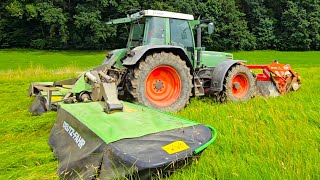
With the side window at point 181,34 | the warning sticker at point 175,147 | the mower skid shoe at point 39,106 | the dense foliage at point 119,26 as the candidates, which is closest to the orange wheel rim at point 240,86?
the side window at point 181,34

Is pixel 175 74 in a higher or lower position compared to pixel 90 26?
lower

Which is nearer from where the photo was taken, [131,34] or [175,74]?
[175,74]

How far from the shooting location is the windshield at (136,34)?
584cm

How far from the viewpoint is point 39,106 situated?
16.9 feet

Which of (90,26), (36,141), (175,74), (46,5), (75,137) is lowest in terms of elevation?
(36,141)

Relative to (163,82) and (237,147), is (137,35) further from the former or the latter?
(237,147)

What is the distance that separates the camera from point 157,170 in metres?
2.21

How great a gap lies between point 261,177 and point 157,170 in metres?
0.79

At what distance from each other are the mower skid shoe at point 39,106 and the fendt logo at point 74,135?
1962 mm

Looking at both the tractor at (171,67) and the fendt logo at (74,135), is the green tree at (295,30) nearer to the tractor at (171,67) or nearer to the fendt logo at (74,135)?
the tractor at (171,67)

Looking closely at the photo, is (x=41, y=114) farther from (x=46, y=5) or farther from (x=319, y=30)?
(x=319, y=30)

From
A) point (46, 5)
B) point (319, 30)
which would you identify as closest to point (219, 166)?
point (46, 5)

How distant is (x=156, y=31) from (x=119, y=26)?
1072 inches

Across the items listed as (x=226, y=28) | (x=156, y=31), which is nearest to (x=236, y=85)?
(x=156, y=31)
